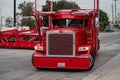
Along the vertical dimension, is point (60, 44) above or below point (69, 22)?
below

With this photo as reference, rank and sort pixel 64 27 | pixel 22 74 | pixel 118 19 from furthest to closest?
pixel 118 19, pixel 64 27, pixel 22 74

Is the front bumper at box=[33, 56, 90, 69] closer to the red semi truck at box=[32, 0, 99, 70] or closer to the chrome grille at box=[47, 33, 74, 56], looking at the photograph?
the red semi truck at box=[32, 0, 99, 70]

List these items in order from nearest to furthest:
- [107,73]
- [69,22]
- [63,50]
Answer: [107,73], [63,50], [69,22]

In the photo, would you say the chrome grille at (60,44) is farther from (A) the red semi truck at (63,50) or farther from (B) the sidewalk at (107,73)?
(B) the sidewalk at (107,73)

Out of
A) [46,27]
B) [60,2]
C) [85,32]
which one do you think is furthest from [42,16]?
[60,2]

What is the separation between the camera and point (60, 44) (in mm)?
14016

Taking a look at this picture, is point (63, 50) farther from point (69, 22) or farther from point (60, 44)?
point (69, 22)

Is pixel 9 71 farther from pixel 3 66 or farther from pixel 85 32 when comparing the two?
pixel 85 32

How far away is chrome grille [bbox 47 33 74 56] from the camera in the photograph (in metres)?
13.9

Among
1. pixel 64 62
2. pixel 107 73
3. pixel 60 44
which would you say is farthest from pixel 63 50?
pixel 107 73

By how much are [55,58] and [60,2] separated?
166ft

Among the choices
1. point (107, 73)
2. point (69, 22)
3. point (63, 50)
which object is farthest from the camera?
point (69, 22)

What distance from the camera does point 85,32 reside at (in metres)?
15.3

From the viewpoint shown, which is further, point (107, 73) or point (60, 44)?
point (60, 44)
